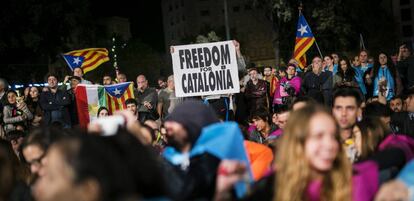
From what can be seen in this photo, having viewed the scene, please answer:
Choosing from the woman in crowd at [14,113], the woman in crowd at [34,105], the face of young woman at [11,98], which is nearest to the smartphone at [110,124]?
the woman in crowd at [14,113]

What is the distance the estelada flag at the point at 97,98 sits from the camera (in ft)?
41.5

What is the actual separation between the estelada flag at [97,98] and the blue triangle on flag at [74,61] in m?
2.60

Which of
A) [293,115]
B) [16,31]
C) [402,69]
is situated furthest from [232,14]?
[293,115]

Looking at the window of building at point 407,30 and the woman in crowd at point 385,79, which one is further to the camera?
the window of building at point 407,30

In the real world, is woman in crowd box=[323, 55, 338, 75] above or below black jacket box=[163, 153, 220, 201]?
above

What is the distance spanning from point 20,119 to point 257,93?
196 inches

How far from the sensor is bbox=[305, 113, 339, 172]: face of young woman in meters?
3.30

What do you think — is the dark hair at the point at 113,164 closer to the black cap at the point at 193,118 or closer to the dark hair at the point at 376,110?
the black cap at the point at 193,118

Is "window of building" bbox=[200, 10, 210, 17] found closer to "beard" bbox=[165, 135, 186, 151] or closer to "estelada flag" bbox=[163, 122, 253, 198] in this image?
"beard" bbox=[165, 135, 186, 151]

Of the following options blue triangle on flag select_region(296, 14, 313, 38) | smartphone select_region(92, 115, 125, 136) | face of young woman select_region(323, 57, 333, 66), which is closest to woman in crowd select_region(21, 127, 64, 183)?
smartphone select_region(92, 115, 125, 136)

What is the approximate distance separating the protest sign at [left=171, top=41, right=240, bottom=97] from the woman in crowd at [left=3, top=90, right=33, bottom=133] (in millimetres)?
3277

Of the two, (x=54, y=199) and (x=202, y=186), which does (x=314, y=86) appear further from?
(x=54, y=199)

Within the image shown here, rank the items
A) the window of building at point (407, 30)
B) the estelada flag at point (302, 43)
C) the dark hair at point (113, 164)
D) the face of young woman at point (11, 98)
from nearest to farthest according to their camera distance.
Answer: the dark hair at point (113, 164)
the face of young woman at point (11, 98)
the estelada flag at point (302, 43)
the window of building at point (407, 30)

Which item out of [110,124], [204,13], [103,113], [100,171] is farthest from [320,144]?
[204,13]
